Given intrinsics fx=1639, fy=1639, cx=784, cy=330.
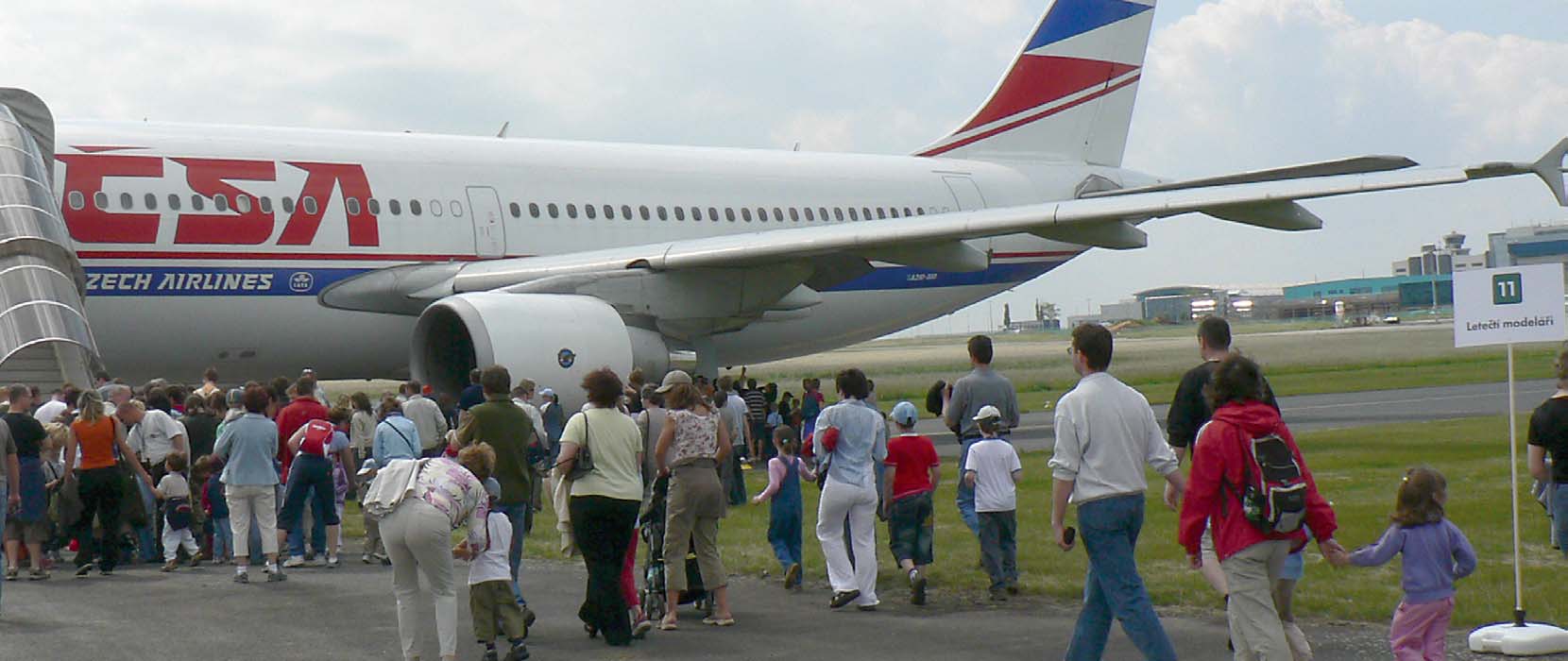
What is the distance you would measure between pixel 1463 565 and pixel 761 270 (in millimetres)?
11807

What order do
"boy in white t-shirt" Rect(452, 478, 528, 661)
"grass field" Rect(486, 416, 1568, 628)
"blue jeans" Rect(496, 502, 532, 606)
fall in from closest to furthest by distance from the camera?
1. "boy in white t-shirt" Rect(452, 478, 528, 661)
2. "blue jeans" Rect(496, 502, 532, 606)
3. "grass field" Rect(486, 416, 1568, 628)

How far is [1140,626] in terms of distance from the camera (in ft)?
23.2

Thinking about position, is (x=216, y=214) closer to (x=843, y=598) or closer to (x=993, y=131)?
(x=843, y=598)

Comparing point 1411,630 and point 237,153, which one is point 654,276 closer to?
point 237,153

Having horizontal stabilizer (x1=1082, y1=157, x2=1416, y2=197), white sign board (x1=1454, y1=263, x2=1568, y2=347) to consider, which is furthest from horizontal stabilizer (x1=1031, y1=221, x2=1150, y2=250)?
white sign board (x1=1454, y1=263, x2=1568, y2=347)

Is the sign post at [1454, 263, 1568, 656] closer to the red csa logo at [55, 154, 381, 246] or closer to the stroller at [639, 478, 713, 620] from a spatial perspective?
the stroller at [639, 478, 713, 620]

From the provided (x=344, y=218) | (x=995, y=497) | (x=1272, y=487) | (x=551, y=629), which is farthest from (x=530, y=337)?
(x=1272, y=487)

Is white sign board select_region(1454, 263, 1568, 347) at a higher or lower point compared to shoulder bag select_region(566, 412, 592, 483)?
higher

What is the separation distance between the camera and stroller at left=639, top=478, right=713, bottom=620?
9625 millimetres

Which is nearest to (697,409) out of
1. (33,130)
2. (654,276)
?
(654,276)

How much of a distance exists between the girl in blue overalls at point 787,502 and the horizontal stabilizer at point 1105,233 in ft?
19.4

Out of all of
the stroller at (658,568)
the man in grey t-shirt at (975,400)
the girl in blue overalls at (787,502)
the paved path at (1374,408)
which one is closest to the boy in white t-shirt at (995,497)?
the man in grey t-shirt at (975,400)

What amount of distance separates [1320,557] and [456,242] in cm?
1058

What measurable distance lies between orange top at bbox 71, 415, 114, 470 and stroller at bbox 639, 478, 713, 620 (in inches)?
186
